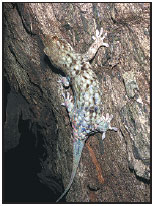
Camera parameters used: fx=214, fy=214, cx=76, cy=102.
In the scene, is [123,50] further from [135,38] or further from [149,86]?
[149,86]

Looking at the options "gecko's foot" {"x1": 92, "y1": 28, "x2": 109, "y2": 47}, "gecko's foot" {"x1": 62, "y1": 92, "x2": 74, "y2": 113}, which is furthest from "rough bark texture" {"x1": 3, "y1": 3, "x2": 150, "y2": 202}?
"gecko's foot" {"x1": 62, "y1": 92, "x2": 74, "y2": 113}

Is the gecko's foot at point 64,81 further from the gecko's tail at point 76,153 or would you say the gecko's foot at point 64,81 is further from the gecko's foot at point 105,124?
the gecko's tail at point 76,153

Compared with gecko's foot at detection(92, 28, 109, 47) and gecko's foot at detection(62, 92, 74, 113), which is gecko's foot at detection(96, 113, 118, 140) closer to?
gecko's foot at detection(62, 92, 74, 113)

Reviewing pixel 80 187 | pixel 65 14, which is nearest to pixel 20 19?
pixel 65 14

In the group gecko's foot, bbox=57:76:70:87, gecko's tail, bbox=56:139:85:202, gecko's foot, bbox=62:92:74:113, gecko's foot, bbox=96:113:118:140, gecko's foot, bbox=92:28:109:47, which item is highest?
gecko's foot, bbox=92:28:109:47

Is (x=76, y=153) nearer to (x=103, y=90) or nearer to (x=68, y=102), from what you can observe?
(x=68, y=102)

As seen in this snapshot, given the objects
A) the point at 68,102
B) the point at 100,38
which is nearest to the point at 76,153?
the point at 68,102
